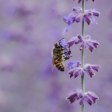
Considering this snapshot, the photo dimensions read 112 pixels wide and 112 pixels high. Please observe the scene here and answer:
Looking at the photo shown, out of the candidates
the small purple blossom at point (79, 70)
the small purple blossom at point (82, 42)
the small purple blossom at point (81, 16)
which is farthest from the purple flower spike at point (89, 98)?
the small purple blossom at point (81, 16)

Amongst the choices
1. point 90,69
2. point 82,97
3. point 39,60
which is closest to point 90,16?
point 90,69

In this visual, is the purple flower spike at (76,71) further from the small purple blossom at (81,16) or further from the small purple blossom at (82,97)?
the small purple blossom at (81,16)

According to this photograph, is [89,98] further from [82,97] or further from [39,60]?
[39,60]

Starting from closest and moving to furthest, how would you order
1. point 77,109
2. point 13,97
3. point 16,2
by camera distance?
1. point 77,109
2. point 13,97
3. point 16,2

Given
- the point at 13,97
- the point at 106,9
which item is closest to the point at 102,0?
the point at 106,9

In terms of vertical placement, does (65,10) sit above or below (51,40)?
above

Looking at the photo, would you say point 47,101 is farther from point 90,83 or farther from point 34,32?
point 34,32

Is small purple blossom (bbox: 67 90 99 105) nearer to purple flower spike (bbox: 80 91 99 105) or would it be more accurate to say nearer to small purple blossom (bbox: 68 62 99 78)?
purple flower spike (bbox: 80 91 99 105)

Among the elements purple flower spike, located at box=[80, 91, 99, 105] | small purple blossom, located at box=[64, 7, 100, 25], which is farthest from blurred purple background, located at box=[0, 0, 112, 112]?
small purple blossom, located at box=[64, 7, 100, 25]
